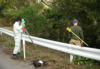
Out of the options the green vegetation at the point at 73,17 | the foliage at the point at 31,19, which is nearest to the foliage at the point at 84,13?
the green vegetation at the point at 73,17

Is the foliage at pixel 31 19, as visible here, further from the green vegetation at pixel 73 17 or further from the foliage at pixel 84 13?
the foliage at pixel 84 13

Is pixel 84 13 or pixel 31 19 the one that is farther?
pixel 31 19

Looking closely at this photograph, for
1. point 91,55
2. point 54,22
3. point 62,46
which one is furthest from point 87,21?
point 91,55

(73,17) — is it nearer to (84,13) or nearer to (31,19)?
(84,13)

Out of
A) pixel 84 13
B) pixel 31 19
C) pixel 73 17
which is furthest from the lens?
pixel 31 19

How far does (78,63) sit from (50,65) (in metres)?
1.02

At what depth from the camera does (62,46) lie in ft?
13.9

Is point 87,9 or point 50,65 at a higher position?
point 87,9

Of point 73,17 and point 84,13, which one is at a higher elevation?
point 84,13

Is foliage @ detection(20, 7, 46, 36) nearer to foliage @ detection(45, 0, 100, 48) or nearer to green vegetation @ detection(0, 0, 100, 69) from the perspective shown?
green vegetation @ detection(0, 0, 100, 69)

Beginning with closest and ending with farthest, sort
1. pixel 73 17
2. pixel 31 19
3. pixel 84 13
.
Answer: pixel 84 13, pixel 73 17, pixel 31 19

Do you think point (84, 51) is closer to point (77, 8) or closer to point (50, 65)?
point (50, 65)

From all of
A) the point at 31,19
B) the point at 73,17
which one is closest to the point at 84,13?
the point at 73,17

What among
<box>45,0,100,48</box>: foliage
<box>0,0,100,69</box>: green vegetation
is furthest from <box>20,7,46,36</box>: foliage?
<box>45,0,100,48</box>: foliage
